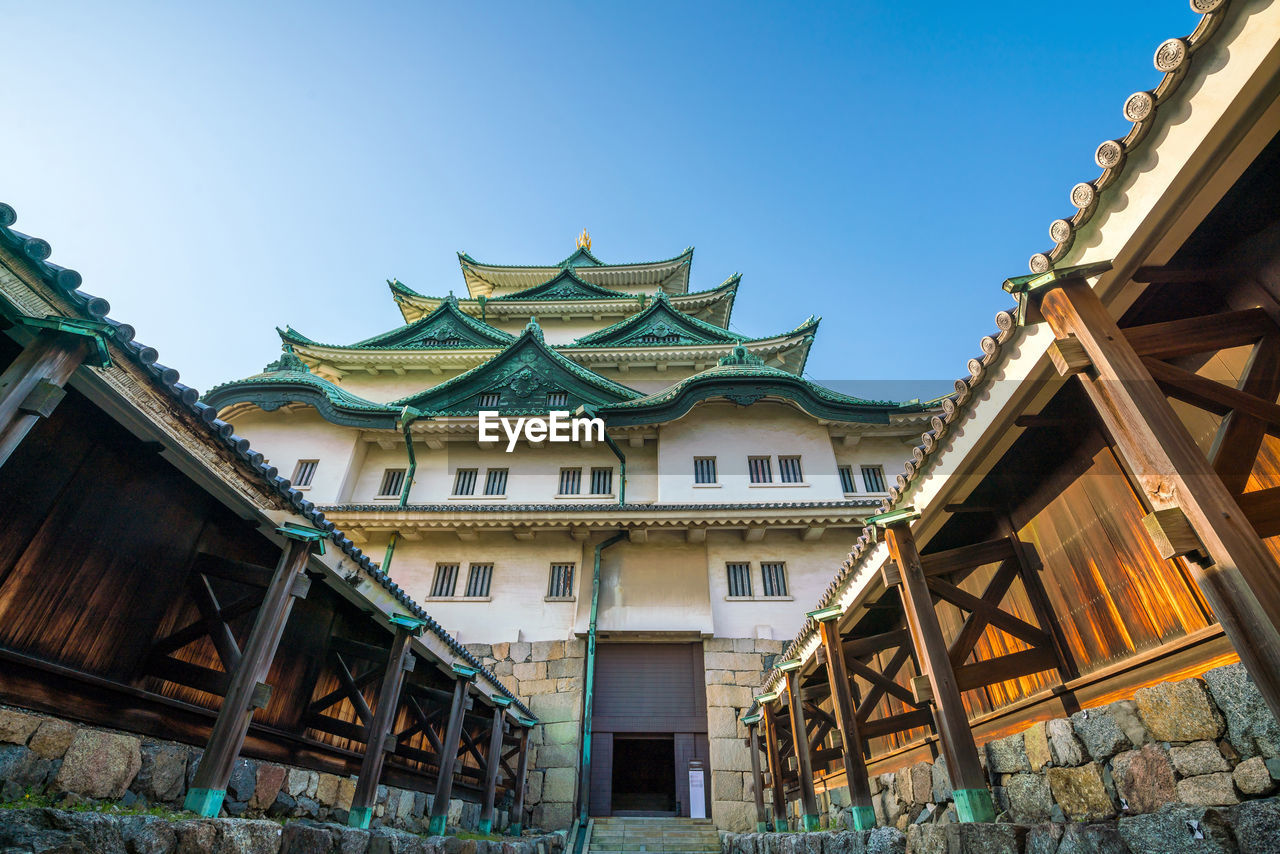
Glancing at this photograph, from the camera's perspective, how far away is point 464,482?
754 inches

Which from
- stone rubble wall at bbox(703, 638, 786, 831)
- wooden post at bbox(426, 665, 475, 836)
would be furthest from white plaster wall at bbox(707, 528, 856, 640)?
wooden post at bbox(426, 665, 475, 836)

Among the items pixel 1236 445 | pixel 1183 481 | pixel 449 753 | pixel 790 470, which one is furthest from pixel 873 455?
pixel 1183 481

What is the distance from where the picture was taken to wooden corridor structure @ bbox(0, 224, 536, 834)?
13.2ft

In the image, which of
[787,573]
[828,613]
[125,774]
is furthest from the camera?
[787,573]

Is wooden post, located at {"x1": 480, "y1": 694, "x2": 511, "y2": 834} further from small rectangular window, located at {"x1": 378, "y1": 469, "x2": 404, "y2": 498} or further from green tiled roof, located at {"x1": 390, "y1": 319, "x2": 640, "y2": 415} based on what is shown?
green tiled roof, located at {"x1": 390, "y1": 319, "x2": 640, "y2": 415}

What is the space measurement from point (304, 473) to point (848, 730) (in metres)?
17.9

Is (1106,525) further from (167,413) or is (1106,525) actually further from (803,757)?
(167,413)

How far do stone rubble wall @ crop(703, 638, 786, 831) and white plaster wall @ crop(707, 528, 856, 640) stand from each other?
0.40 meters

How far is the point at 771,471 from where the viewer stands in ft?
60.5

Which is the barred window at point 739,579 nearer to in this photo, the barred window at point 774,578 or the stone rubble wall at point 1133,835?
the barred window at point 774,578

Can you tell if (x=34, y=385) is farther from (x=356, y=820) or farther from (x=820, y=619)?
(x=820, y=619)

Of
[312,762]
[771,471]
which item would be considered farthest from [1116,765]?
[771,471]

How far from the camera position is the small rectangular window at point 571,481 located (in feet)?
61.5

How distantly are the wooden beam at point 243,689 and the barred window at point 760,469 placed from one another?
564 inches
